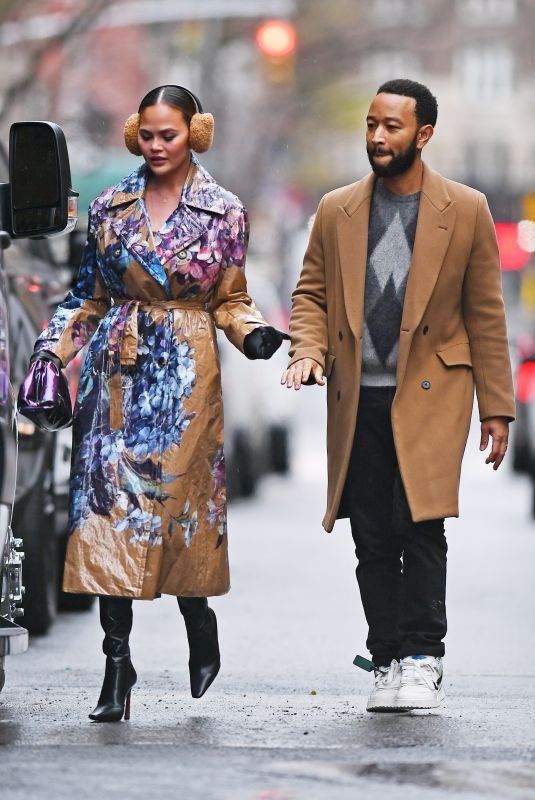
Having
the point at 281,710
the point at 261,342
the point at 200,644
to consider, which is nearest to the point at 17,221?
the point at 261,342

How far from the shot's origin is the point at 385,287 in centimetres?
716

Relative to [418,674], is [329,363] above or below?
above

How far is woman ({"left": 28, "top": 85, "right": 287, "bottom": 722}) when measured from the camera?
22.3 ft

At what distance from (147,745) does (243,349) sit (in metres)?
1.25

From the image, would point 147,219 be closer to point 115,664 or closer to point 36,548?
point 115,664

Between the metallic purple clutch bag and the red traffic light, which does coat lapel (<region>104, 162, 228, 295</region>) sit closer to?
the metallic purple clutch bag

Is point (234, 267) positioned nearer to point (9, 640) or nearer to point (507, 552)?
point (9, 640)

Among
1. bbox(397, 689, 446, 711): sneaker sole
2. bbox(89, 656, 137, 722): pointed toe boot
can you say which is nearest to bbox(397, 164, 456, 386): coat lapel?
bbox(397, 689, 446, 711): sneaker sole

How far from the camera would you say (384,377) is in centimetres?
716

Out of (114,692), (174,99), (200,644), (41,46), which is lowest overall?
(114,692)

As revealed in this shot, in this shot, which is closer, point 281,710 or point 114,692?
point 114,692

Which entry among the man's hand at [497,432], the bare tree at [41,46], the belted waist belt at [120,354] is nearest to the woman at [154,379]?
the belted waist belt at [120,354]

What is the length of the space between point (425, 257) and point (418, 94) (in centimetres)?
51

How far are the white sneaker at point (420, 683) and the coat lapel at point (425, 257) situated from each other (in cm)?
88
